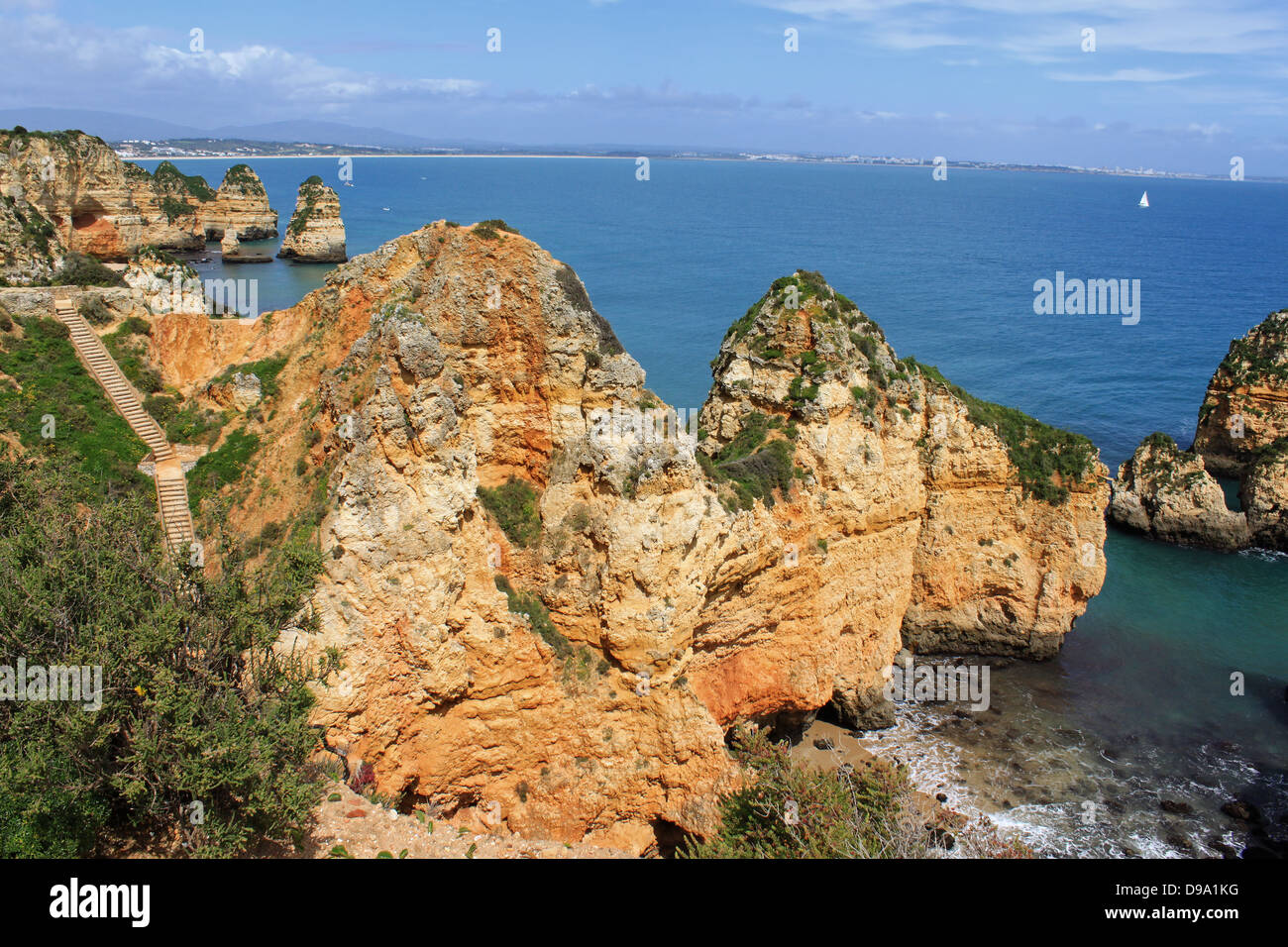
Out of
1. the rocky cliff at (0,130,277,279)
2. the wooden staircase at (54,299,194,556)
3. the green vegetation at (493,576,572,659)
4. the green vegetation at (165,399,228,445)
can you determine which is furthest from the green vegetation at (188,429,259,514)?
the rocky cliff at (0,130,277,279)

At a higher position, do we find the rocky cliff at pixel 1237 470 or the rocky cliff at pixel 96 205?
the rocky cliff at pixel 96 205

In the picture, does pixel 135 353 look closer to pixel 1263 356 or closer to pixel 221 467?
pixel 221 467

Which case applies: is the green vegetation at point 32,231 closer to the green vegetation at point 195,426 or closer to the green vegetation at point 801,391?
the green vegetation at point 195,426

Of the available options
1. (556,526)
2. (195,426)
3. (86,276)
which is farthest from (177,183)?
(556,526)

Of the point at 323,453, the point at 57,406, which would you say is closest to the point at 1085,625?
the point at 323,453

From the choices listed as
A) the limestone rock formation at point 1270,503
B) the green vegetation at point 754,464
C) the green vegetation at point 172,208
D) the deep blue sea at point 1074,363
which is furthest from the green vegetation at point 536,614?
the green vegetation at point 172,208

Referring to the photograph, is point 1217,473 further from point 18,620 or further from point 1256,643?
point 18,620
